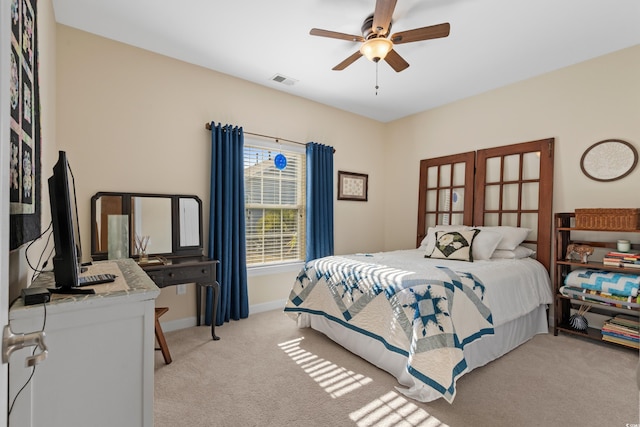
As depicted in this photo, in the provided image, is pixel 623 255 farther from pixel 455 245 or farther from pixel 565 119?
pixel 565 119

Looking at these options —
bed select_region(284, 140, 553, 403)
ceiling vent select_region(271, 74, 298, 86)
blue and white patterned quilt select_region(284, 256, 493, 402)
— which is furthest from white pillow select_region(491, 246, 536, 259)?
ceiling vent select_region(271, 74, 298, 86)

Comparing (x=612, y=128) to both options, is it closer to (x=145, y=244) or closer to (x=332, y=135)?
(x=332, y=135)

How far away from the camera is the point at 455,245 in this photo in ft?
10.6

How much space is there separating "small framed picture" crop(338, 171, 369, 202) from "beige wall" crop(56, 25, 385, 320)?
730 millimetres

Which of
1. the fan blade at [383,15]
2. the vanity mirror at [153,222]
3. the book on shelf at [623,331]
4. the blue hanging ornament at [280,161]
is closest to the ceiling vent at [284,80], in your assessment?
the blue hanging ornament at [280,161]

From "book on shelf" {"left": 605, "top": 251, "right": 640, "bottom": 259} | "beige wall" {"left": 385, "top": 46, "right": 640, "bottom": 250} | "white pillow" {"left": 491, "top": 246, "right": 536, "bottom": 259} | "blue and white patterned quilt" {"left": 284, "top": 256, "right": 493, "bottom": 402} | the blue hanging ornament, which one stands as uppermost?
"beige wall" {"left": 385, "top": 46, "right": 640, "bottom": 250}

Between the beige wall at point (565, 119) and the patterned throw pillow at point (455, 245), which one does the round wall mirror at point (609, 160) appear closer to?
the beige wall at point (565, 119)

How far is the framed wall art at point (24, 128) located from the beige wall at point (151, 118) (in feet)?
4.54

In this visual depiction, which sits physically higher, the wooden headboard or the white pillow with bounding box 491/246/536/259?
the wooden headboard

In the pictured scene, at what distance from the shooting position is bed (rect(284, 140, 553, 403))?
1989 mm

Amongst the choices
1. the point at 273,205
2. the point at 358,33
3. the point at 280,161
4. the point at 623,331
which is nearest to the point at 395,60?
the point at 358,33

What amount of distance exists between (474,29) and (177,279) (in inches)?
133

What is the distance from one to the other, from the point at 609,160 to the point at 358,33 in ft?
8.94

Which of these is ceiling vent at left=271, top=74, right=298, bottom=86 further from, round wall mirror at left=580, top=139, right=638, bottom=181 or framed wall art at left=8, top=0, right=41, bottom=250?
round wall mirror at left=580, top=139, right=638, bottom=181
